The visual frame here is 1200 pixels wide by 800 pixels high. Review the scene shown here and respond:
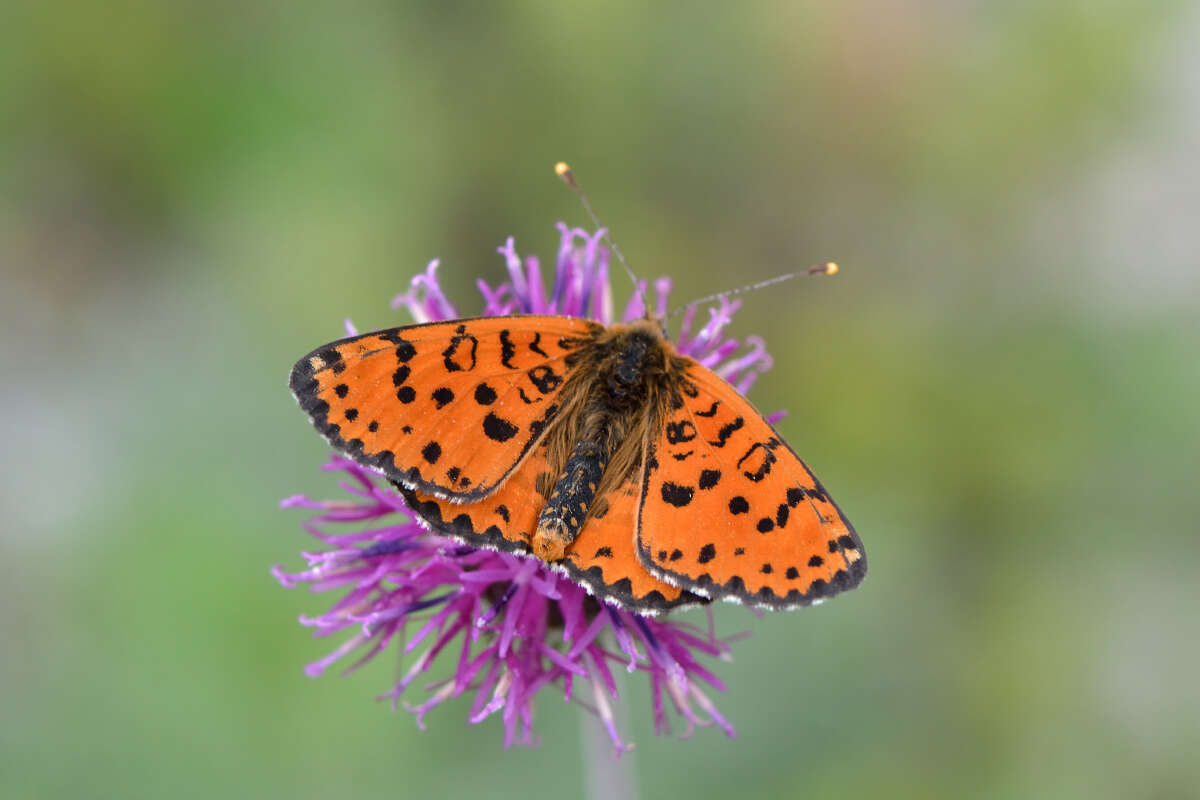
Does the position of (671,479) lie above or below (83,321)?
below

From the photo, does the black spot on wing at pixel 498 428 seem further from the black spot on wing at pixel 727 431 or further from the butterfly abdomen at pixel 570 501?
the black spot on wing at pixel 727 431

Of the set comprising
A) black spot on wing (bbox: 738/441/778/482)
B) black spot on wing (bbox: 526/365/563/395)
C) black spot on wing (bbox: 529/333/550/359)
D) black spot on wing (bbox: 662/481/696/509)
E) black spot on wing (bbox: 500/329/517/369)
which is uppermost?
black spot on wing (bbox: 529/333/550/359)

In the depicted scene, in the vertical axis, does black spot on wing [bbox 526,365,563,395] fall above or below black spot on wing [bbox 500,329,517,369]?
below

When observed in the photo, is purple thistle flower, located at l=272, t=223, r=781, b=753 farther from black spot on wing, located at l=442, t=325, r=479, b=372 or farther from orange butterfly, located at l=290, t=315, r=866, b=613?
black spot on wing, located at l=442, t=325, r=479, b=372

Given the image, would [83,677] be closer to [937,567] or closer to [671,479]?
[671,479]

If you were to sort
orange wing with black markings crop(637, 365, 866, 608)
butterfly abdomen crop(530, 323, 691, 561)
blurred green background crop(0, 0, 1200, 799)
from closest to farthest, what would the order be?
orange wing with black markings crop(637, 365, 866, 608)
butterfly abdomen crop(530, 323, 691, 561)
blurred green background crop(0, 0, 1200, 799)

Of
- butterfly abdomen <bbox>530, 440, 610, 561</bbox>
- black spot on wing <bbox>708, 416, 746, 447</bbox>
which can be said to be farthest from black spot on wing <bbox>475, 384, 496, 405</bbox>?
black spot on wing <bbox>708, 416, 746, 447</bbox>

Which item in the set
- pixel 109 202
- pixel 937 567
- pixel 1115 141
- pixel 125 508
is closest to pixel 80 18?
pixel 109 202
